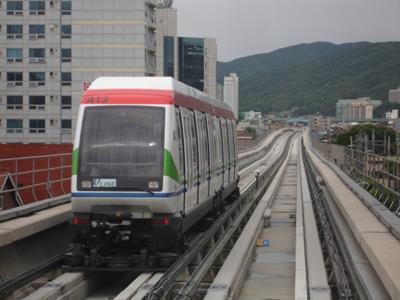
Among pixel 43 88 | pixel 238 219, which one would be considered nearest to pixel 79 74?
pixel 43 88

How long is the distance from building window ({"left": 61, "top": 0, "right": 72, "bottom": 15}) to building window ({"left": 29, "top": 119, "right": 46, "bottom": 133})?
9619 mm

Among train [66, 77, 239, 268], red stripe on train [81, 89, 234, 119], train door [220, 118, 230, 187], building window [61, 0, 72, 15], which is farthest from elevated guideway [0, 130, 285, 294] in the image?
building window [61, 0, 72, 15]

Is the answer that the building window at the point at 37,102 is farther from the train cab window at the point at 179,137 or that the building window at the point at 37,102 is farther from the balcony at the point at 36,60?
the train cab window at the point at 179,137

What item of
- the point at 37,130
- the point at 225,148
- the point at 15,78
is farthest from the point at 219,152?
the point at 15,78

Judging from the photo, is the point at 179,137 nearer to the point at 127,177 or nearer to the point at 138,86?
the point at 138,86

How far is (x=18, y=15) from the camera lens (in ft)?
191

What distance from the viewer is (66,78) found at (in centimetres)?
5991

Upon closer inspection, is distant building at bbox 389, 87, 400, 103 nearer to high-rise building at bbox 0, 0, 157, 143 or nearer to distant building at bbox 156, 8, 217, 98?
distant building at bbox 156, 8, 217, 98

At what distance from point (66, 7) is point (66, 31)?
183 cm

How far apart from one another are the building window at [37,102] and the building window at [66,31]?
595cm

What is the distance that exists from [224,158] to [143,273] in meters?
8.59

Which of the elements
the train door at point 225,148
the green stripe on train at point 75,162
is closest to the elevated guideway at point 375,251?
the train door at point 225,148

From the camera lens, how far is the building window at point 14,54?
191ft

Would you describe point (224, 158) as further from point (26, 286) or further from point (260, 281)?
point (26, 286)
